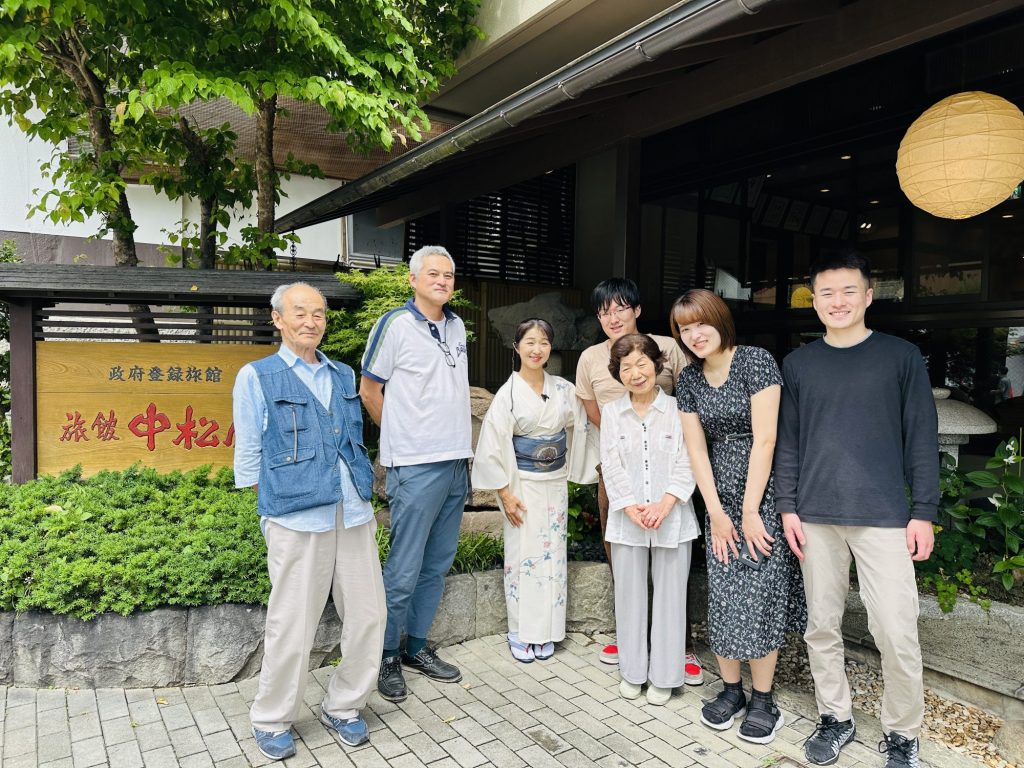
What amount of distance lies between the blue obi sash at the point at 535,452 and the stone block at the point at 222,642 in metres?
1.76

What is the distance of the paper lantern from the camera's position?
12.2 feet

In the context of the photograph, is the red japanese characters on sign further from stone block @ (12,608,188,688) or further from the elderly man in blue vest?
the elderly man in blue vest

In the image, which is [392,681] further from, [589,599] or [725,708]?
[725,708]

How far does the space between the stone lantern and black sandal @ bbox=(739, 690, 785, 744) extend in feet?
7.13

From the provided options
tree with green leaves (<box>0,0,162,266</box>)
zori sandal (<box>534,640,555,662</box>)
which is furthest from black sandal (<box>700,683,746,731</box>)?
tree with green leaves (<box>0,0,162,266</box>)

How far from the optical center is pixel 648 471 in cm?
365

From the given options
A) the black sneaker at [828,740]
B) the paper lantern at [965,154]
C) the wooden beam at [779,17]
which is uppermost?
the wooden beam at [779,17]

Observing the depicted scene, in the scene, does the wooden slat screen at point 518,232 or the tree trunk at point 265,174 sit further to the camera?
the wooden slat screen at point 518,232

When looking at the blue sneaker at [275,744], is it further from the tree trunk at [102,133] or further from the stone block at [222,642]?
the tree trunk at [102,133]

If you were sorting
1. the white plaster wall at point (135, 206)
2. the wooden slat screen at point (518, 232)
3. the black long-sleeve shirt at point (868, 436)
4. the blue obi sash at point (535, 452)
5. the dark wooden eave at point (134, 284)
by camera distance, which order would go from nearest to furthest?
the black long-sleeve shirt at point (868, 436)
the blue obi sash at point (535, 452)
the dark wooden eave at point (134, 284)
the white plaster wall at point (135, 206)
the wooden slat screen at point (518, 232)

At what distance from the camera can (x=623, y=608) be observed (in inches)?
147

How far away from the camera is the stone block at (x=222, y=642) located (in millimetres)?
3779

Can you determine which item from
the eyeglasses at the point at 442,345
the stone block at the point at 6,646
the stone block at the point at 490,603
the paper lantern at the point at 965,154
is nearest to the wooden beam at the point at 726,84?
the paper lantern at the point at 965,154

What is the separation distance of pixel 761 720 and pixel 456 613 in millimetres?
1944
